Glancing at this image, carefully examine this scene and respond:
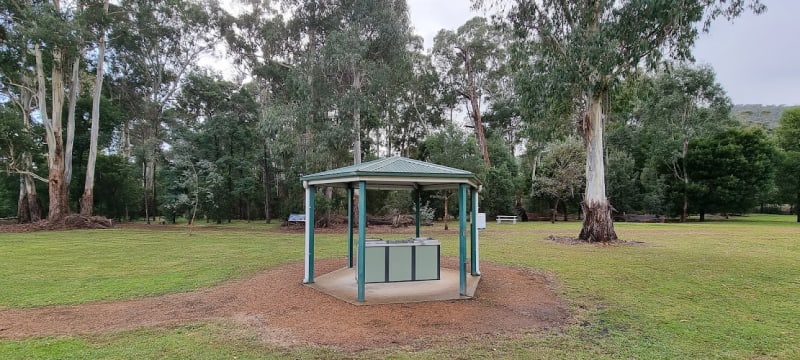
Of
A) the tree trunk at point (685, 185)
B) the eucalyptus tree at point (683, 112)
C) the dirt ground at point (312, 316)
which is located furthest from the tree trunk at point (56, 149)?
the tree trunk at point (685, 185)

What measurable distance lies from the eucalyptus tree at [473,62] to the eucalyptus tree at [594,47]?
1596cm

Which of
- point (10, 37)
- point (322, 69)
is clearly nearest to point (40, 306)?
point (322, 69)

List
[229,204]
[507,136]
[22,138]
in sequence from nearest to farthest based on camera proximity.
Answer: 1. [22,138]
2. [229,204]
3. [507,136]

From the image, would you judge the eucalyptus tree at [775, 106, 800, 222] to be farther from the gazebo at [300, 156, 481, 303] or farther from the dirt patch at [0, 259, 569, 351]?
the gazebo at [300, 156, 481, 303]

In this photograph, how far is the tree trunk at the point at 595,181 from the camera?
48.8ft

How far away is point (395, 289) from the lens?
7129 mm

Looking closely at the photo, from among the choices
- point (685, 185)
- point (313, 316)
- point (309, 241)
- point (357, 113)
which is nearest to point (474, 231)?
point (309, 241)

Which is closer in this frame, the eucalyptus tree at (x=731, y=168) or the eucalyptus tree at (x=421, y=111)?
the eucalyptus tree at (x=731, y=168)

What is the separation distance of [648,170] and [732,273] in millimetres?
26642

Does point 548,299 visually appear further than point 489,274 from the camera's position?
No

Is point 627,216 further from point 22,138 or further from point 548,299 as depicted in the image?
point 22,138

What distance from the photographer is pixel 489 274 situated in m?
8.73

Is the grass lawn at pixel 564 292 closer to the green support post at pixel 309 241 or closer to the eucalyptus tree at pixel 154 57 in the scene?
the green support post at pixel 309 241

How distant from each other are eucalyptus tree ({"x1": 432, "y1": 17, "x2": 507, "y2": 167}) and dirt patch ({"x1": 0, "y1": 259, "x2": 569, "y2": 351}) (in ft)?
84.2
